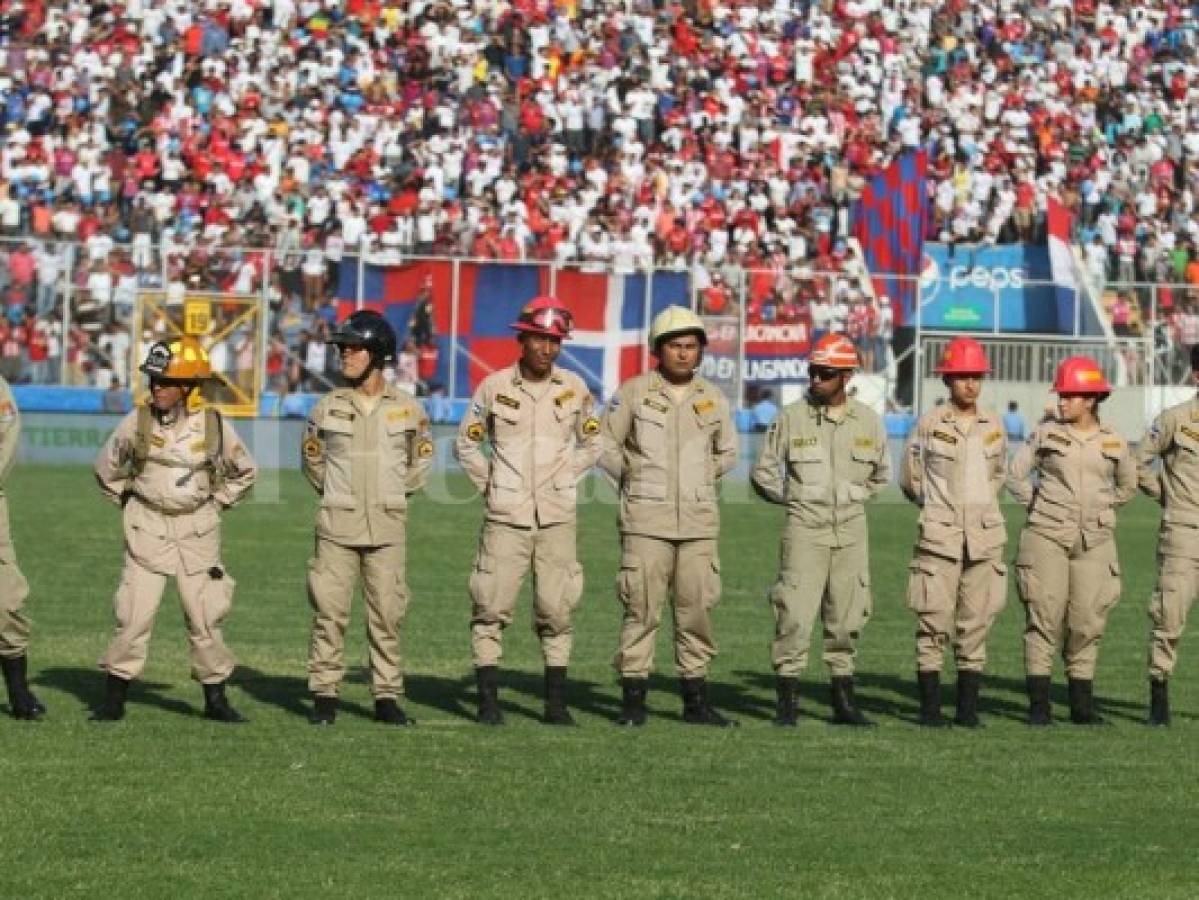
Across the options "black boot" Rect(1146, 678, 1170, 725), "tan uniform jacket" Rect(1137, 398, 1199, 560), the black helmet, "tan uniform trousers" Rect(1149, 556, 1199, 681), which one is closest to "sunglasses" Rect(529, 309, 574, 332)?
the black helmet

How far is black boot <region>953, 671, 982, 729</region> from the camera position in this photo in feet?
41.8

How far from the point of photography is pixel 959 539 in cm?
1284

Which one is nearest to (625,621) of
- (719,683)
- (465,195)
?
(719,683)

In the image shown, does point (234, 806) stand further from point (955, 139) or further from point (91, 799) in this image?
point (955, 139)

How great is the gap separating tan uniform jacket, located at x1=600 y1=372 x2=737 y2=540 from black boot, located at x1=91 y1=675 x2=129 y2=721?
8.33 feet

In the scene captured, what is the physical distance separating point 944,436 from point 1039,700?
1.43 m

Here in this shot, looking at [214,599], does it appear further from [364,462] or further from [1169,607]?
[1169,607]

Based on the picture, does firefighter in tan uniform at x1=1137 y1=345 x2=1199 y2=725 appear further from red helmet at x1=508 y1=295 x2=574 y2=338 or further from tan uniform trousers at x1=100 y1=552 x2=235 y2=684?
tan uniform trousers at x1=100 y1=552 x2=235 y2=684

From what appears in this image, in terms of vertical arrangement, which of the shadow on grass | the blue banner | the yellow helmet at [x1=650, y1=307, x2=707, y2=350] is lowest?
the shadow on grass

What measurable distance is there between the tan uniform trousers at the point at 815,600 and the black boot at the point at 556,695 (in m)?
1.07

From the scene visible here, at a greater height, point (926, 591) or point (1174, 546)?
point (1174, 546)

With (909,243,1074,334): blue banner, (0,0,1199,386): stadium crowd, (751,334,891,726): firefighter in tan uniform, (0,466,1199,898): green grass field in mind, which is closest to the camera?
(0,466,1199,898): green grass field

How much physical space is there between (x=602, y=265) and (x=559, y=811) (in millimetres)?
21838

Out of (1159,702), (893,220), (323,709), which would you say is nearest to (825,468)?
(1159,702)
